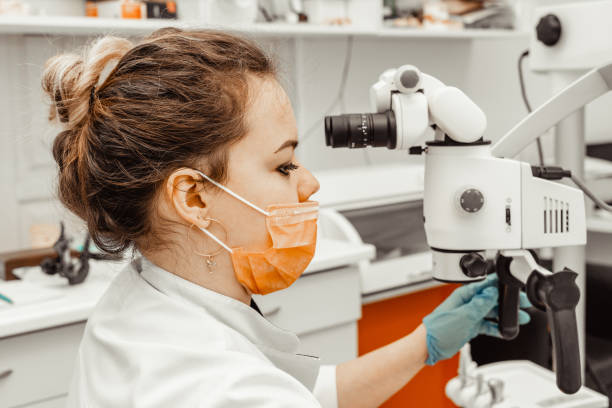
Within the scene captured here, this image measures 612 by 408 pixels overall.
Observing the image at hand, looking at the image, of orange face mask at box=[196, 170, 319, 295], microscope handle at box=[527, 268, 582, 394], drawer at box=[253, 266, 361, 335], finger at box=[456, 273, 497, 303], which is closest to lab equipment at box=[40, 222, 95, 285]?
drawer at box=[253, 266, 361, 335]

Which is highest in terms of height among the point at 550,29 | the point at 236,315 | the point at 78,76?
the point at 550,29

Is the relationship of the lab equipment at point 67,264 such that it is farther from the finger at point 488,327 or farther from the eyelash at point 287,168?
the finger at point 488,327

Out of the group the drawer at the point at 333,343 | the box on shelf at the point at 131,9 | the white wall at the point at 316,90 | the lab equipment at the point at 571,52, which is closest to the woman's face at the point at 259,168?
the white wall at the point at 316,90

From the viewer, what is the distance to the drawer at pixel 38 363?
1.36 meters

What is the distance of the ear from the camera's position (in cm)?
86

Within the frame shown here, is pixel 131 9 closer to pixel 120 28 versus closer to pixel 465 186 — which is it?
pixel 120 28

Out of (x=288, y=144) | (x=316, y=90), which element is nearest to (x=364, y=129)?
(x=288, y=144)

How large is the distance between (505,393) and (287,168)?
1.82ft

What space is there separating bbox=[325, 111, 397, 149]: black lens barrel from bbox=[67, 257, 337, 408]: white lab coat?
0.26m

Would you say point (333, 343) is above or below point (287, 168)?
below

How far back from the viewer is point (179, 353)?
72cm

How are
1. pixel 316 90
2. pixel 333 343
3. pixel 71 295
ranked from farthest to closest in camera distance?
pixel 316 90
pixel 333 343
pixel 71 295

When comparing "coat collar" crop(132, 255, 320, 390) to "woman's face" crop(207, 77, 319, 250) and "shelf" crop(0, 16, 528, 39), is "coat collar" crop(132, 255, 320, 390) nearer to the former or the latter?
Answer: "woman's face" crop(207, 77, 319, 250)

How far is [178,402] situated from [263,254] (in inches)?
11.2
